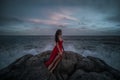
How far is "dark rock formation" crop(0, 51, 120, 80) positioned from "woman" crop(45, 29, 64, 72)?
116mm

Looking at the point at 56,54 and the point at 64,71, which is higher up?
the point at 56,54

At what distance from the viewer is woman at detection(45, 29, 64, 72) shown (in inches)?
121

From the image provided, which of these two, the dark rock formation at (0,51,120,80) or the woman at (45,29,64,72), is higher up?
the woman at (45,29,64,72)

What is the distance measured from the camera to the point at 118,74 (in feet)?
10.4

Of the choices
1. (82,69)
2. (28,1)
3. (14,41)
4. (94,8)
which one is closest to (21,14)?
(28,1)

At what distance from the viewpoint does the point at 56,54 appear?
123 inches

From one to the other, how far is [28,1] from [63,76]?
2.43 meters

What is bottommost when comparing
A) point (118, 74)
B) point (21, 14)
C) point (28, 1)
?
point (118, 74)

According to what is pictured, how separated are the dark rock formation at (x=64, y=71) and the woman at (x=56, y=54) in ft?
0.38

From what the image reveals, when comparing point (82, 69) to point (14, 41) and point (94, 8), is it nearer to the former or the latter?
point (94, 8)

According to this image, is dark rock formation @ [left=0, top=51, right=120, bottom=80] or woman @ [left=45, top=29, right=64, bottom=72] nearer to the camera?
dark rock formation @ [left=0, top=51, right=120, bottom=80]

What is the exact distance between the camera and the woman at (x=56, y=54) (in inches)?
121

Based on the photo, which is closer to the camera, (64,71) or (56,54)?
(56,54)

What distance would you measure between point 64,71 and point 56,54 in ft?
1.43
